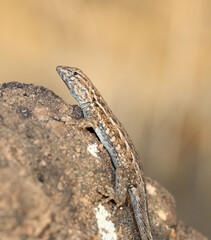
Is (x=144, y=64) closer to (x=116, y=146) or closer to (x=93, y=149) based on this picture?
(x=116, y=146)

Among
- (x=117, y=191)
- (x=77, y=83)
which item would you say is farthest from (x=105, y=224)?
(x=77, y=83)

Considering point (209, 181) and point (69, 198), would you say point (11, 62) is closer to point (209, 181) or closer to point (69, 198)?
point (69, 198)

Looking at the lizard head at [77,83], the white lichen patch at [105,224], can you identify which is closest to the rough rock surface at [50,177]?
the white lichen patch at [105,224]

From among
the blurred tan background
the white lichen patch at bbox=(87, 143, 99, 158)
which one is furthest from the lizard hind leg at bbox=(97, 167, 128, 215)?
the blurred tan background

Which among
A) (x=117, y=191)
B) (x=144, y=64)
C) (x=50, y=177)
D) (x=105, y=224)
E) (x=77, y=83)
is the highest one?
(x=77, y=83)

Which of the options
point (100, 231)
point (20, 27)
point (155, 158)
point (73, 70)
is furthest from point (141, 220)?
point (20, 27)

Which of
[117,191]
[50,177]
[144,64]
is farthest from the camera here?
[144,64]
